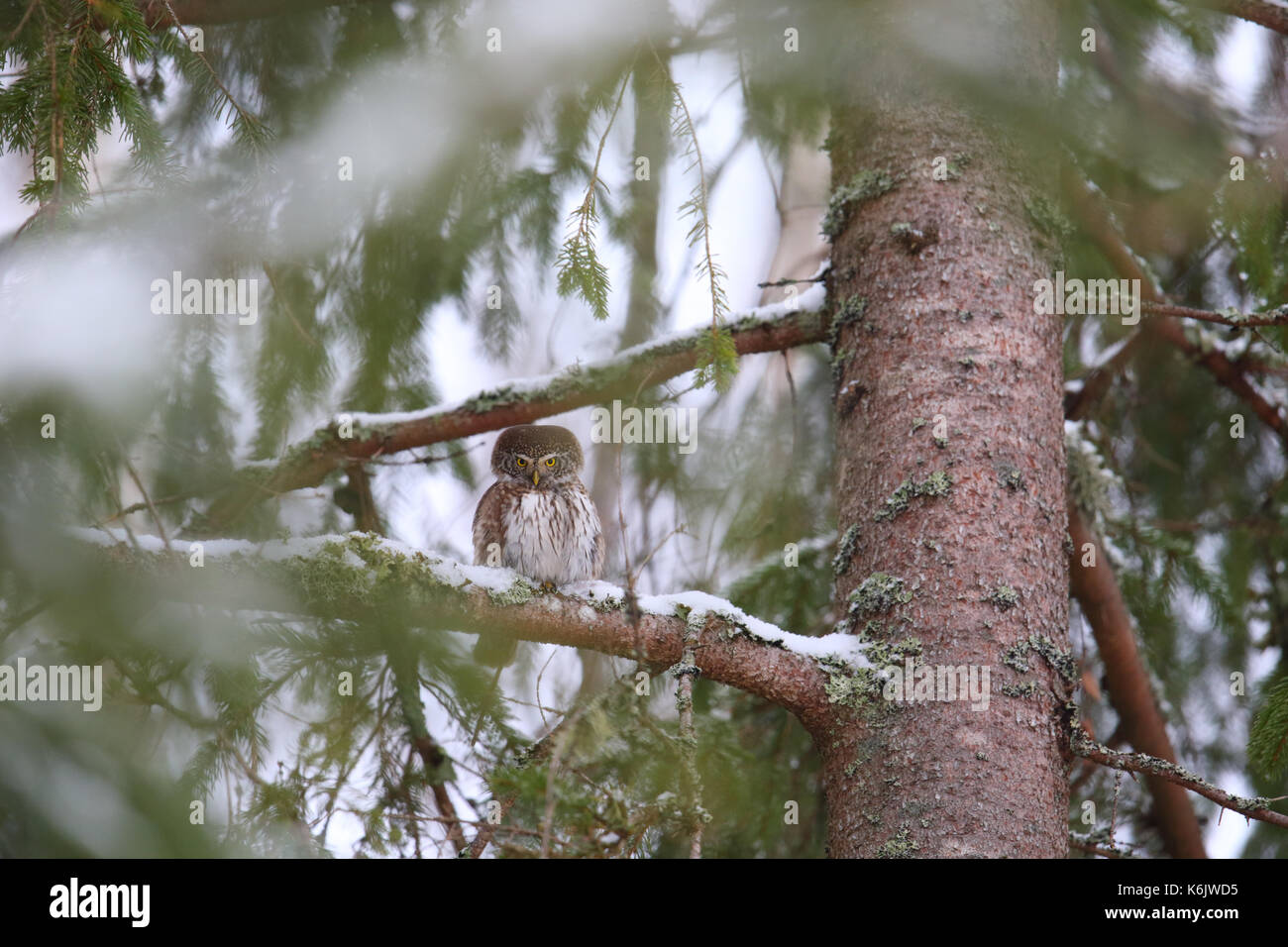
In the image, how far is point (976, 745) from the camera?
91.0 inches

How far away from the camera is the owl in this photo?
3.54 meters

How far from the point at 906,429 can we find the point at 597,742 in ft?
3.98

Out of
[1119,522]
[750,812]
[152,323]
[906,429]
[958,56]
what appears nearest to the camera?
[152,323]

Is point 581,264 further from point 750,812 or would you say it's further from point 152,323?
point 750,812

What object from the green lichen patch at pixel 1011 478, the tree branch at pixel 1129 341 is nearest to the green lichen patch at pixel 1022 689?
the green lichen patch at pixel 1011 478
